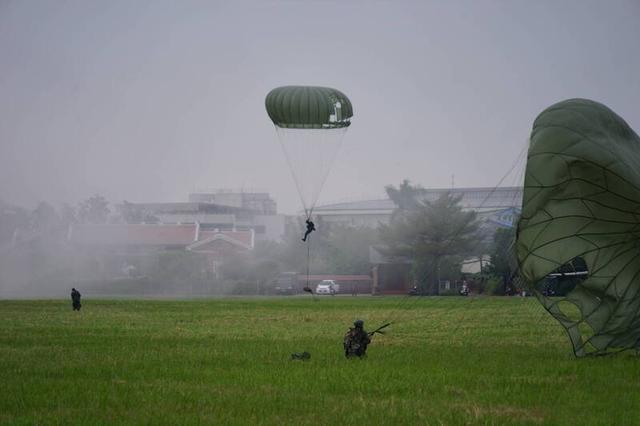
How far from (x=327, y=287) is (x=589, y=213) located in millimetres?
76651

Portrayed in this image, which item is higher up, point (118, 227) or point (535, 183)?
point (118, 227)

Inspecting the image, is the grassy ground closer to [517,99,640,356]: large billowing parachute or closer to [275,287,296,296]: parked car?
[517,99,640,356]: large billowing parachute

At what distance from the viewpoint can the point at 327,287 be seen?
95688mm

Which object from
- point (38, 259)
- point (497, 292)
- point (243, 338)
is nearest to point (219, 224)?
point (38, 259)

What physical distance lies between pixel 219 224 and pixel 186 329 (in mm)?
154538

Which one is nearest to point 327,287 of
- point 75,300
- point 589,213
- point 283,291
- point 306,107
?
point 283,291

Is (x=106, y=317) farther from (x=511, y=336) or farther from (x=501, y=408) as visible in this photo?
(x=501, y=408)

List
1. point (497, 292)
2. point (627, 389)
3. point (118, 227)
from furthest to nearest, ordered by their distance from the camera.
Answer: point (118, 227)
point (497, 292)
point (627, 389)

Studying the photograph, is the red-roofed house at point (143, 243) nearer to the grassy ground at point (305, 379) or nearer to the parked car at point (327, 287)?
the parked car at point (327, 287)

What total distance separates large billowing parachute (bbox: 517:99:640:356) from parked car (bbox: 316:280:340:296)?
7377cm

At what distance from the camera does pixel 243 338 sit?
2658 cm

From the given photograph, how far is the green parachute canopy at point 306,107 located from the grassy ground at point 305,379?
10342 millimetres

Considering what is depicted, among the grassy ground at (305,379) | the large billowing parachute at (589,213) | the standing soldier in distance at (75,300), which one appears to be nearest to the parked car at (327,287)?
the standing soldier in distance at (75,300)

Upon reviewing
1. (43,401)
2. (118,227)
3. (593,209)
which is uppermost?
(118,227)
